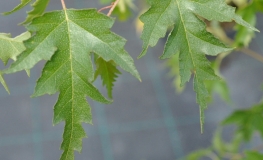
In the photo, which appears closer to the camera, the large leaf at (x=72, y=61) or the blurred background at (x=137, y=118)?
the large leaf at (x=72, y=61)

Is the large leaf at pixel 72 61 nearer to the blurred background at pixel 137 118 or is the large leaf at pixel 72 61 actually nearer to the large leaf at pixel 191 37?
the large leaf at pixel 191 37

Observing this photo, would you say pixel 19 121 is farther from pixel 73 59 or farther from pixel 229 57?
pixel 73 59

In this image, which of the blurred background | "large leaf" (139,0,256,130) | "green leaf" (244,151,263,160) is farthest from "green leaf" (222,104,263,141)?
the blurred background

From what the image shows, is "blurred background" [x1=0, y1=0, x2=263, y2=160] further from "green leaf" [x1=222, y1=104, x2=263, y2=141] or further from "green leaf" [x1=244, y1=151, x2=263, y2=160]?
"green leaf" [x1=244, y1=151, x2=263, y2=160]

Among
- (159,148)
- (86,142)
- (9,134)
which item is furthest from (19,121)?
(159,148)

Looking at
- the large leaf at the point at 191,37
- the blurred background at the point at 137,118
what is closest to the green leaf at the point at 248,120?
the large leaf at the point at 191,37
